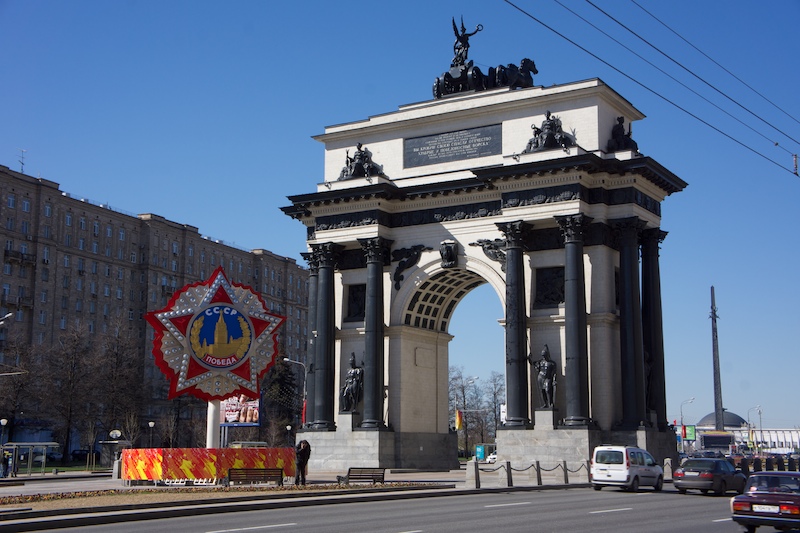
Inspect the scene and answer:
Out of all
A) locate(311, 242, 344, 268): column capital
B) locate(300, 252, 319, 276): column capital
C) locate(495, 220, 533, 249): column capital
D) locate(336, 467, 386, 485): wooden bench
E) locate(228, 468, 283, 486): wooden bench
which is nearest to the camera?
locate(228, 468, 283, 486): wooden bench

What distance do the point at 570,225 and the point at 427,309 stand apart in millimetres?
11932

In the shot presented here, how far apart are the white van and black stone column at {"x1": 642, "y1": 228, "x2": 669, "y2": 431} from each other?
11988mm

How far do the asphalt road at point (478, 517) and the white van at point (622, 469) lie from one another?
14.3ft

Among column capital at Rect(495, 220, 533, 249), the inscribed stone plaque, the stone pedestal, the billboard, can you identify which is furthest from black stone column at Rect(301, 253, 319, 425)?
the stone pedestal

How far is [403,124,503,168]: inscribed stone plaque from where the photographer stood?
5412 centimetres

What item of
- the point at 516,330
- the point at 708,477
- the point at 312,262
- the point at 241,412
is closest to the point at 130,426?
the point at 241,412

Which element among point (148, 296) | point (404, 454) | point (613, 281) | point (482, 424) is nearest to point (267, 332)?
point (404, 454)

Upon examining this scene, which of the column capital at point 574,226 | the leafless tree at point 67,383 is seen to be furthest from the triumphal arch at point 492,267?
the leafless tree at point 67,383

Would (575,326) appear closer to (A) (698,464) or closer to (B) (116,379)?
(A) (698,464)

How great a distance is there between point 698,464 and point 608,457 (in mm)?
3351

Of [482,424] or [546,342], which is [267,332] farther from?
[482,424]

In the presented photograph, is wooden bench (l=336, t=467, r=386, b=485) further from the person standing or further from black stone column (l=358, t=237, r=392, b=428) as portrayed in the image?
black stone column (l=358, t=237, r=392, b=428)

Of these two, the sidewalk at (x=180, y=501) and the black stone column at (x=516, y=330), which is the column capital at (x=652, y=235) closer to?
the black stone column at (x=516, y=330)

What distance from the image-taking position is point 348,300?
5781 centimetres
